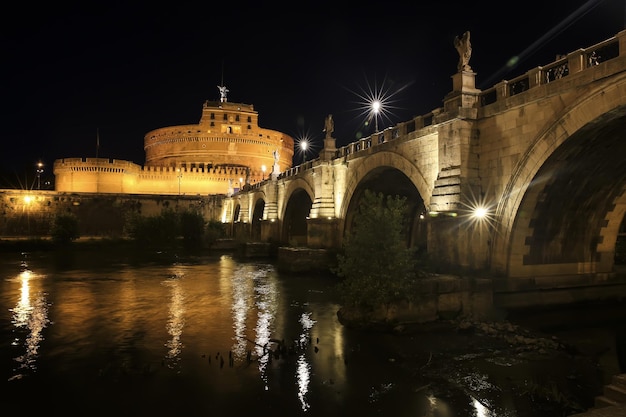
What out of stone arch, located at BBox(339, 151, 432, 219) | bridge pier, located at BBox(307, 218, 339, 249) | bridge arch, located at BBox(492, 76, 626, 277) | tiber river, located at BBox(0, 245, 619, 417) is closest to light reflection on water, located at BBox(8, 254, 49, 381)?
tiber river, located at BBox(0, 245, 619, 417)

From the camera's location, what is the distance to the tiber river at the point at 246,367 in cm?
705

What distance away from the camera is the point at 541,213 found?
512 inches

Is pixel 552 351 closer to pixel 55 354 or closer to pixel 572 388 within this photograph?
pixel 572 388

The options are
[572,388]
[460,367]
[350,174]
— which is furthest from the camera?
[350,174]

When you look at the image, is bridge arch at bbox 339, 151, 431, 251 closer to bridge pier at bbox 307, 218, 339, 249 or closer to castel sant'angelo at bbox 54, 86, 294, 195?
bridge pier at bbox 307, 218, 339, 249

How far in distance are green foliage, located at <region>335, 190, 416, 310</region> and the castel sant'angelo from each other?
166ft

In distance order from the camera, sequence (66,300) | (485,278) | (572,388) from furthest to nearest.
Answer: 1. (66,300)
2. (485,278)
3. (572,388)

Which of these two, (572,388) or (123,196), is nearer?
(572,388)

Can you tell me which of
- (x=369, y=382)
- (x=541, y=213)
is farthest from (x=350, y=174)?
(x=369, y=382)

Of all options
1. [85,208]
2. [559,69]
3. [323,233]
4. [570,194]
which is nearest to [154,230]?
[323,233]

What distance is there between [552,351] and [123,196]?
54918 mm

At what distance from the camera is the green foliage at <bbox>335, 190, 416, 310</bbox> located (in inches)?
444

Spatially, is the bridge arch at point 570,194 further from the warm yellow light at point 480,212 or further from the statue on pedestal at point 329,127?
the statue on pedestal at point 329,127

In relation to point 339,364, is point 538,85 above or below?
above
